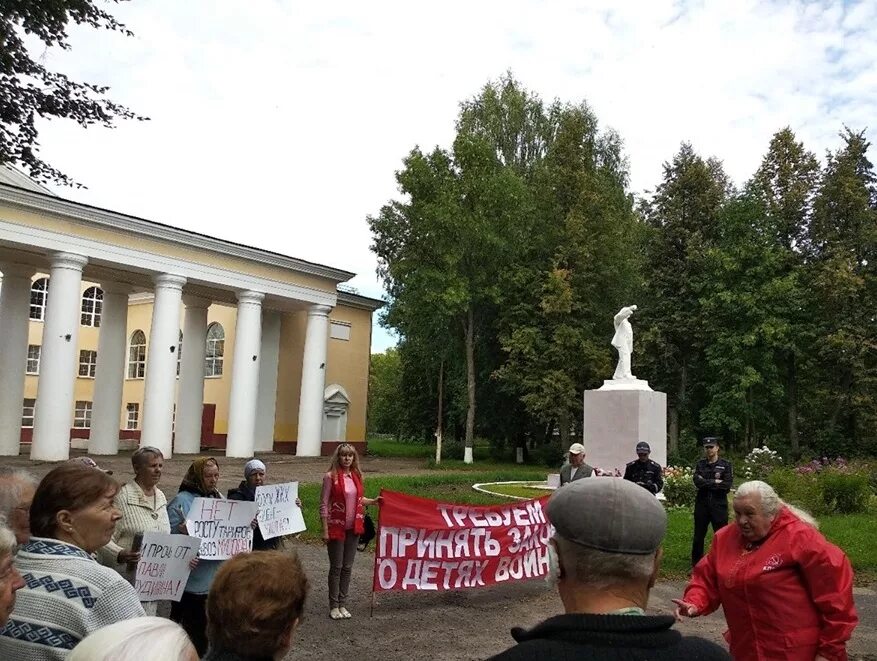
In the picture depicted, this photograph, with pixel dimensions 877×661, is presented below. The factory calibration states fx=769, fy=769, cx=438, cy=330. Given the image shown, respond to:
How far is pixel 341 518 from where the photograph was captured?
7832mm

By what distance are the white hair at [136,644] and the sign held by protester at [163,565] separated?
10.4 ft

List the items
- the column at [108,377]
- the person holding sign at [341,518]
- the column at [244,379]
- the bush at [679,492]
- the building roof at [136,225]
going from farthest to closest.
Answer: the column at [244,379]
the column at [108,377]
the building roof at [136,225]
the bush at [679,492]
the person holding sign at [341,518]

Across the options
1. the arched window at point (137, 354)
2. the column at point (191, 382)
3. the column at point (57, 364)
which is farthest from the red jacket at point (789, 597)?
the arched window at point (137, 354)

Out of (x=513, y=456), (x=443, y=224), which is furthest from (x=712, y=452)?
(x=513, y=456)

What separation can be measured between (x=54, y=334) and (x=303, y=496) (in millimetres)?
15140

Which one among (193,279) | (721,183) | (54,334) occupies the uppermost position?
(721,183)

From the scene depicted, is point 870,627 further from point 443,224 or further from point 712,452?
point 443,224

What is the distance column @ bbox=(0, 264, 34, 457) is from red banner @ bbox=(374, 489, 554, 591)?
27442mm

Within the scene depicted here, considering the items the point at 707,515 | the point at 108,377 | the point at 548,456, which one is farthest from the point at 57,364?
the point at 707,515

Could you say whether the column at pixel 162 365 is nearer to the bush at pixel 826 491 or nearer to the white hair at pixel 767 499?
the bush at pixel 826 491

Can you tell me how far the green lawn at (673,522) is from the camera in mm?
11852

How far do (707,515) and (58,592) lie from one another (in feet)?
32.4

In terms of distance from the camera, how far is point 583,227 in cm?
3669

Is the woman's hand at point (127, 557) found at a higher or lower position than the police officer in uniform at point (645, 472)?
lower
